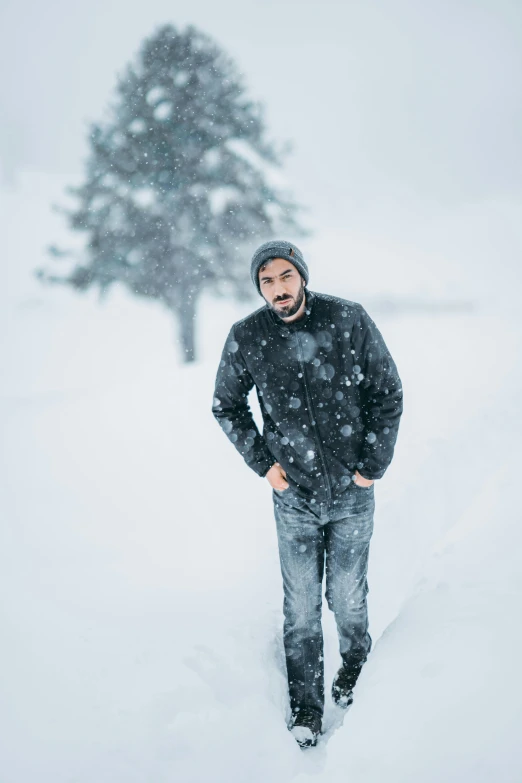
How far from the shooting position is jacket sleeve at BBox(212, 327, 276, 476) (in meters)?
2.52

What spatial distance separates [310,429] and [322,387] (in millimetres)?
239

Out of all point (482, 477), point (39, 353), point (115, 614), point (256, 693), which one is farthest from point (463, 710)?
point (39, 353)

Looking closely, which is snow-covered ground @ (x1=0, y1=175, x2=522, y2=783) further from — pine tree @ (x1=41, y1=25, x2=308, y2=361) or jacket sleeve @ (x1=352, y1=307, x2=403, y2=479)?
pine tree @ (x1=41, y1=25, x2=308, y2=361)

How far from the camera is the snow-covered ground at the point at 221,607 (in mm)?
2150

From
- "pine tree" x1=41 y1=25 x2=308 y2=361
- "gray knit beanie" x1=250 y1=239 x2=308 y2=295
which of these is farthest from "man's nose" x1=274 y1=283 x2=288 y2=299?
"pine tree" x1=41 y1=25 x2=308 y2=361

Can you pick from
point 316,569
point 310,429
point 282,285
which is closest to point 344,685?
point 316,569

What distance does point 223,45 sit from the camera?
13.3m

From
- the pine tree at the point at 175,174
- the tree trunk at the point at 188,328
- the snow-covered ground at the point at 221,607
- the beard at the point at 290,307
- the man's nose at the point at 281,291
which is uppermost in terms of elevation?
the pine tree at the point at 175,174

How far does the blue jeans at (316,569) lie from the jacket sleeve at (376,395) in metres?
0.22

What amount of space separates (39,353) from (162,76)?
17810mm

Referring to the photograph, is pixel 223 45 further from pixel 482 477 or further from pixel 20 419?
pixel 482 477

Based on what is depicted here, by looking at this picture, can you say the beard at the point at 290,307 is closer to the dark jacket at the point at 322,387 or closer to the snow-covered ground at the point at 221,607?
the dark jacket at the point at 322,387

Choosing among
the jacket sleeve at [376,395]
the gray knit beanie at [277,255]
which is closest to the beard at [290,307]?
the gray knit beanie at [277,255]

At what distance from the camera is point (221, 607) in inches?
135
